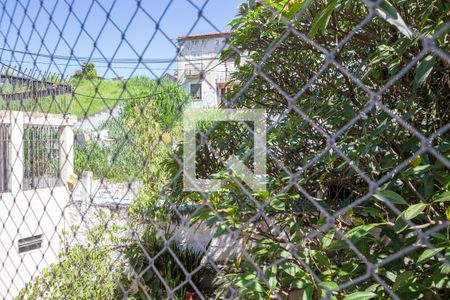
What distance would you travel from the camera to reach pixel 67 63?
3.40 ft

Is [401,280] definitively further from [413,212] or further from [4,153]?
[4,153]

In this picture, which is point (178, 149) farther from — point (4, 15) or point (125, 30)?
point (125, 30)

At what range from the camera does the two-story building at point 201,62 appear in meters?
0.75

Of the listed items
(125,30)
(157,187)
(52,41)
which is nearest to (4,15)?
(52,41)

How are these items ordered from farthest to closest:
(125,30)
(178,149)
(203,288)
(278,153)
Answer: (203,288), (178,149), (278,153), (125,30)

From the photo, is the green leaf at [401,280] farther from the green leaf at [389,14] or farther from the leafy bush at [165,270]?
the leafy bush at [165,270]

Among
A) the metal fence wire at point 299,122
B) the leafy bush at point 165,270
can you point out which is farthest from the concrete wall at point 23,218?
the leafy bush at point 165,270

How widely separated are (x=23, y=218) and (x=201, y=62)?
80 cm

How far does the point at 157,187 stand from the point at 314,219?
1.82 metres

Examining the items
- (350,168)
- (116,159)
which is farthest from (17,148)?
(350,168)

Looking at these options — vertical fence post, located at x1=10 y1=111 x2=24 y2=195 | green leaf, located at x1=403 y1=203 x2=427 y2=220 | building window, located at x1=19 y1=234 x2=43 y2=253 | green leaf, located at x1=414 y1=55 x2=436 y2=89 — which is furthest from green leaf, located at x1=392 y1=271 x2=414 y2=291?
building window, located at x1=19 y1=234 x2=43 y2=253

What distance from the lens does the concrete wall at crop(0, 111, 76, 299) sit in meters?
1.35

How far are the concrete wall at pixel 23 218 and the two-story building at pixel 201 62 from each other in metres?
0.40

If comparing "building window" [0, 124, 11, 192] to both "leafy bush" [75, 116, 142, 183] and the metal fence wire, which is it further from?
the metal fence wire
